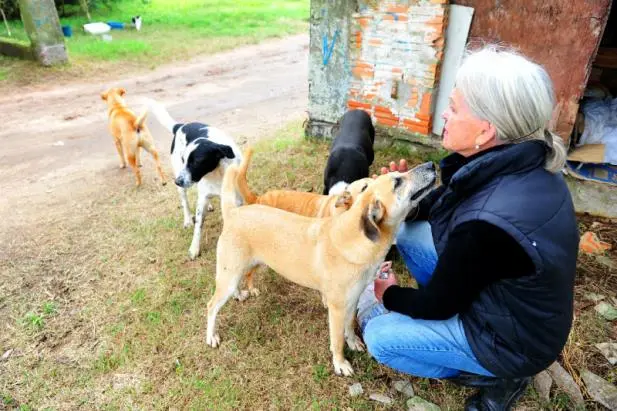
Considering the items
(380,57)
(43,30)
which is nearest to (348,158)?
(380,57)

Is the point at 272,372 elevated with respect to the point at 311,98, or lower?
lower

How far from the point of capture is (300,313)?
388 cm

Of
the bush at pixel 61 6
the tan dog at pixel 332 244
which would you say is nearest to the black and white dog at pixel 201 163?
the tan dog at pixel 332 244

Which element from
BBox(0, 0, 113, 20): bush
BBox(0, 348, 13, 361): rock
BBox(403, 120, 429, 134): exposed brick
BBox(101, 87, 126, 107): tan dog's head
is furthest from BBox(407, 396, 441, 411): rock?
BBox(0, 0, 113, 20): bush

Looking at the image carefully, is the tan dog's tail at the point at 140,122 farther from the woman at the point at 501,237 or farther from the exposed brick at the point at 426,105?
the woman at the point at 501,237

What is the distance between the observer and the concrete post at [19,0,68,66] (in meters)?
11.0

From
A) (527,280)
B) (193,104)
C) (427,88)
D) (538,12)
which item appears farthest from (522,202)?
(193,104)

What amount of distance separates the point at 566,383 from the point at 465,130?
2112 mm

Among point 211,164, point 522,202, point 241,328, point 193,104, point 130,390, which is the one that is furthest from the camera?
point 193,104

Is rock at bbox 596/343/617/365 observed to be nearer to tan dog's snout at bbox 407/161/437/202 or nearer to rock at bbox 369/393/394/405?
rock at bbox 369/393/394/405

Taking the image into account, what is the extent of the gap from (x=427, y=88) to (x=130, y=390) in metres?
4.82

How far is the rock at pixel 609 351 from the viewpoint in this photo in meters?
3.28

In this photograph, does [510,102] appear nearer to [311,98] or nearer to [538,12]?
[538,12]

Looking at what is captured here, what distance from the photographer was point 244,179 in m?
3.82
